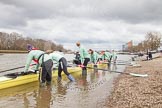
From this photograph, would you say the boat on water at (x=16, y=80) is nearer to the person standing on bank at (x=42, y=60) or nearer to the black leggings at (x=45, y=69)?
the person standing on bank at (x=42, y=60)

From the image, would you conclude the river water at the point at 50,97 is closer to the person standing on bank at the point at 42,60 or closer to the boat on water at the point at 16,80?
the boat on water at the point at 16,80

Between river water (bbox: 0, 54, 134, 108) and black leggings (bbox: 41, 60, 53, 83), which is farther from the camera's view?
black leggings (bbox: 41, 60, 53, 83)

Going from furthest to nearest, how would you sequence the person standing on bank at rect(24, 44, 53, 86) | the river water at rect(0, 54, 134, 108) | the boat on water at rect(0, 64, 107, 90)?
the person standing on bank at rect(24, 44, 53, 86), the boat on water at rect(0, 64, 107, 90), the river water at rect(0, 54, 134, 108)

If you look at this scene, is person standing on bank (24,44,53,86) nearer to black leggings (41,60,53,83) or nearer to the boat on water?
black leggings (41,60,53,83)

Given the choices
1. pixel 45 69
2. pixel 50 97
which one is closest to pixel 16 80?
pixel 45 69

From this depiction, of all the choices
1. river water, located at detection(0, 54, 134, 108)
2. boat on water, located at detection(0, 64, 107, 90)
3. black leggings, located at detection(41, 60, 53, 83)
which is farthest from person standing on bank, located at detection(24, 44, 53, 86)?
boat on water, located at detection(0, 64, 107, 90)

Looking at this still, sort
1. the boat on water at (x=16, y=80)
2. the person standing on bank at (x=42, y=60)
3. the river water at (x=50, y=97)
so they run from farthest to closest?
1. the person standing on bank at (x=42, y=60)
2. the boat on water at (x=16, y=80)
3. the river water at (x=50, y=97)

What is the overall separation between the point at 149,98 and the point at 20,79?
7.51 m

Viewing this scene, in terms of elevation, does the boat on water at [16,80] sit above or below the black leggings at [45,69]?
below

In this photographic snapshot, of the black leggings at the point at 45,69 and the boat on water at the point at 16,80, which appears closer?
the boat on water at the point at 16,80

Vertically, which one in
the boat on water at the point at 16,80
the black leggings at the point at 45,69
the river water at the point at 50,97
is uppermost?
the black leggings at the point at 45,69

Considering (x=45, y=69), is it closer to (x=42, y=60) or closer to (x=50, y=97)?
(x=42, y=60)

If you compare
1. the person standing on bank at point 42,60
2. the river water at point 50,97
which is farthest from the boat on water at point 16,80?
the person standing on bank at point 42,60

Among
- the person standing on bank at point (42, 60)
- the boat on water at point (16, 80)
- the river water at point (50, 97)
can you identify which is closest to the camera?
the river water at point (50, 97)
